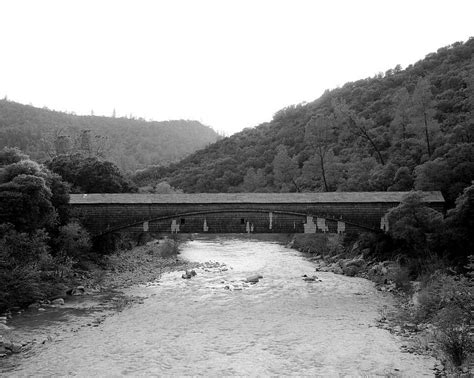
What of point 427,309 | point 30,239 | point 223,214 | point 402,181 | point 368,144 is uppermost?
point 368,144

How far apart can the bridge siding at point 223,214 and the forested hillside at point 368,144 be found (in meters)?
3.81

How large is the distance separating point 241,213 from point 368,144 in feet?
80.6

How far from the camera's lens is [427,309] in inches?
648

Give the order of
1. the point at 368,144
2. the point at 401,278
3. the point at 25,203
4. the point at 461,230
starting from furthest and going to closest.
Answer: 1. the point at 368,144
2. the point at 401,278
3. the point at 25,203
4. the point at 461,230

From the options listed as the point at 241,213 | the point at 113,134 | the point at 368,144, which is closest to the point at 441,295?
the point at 241,213

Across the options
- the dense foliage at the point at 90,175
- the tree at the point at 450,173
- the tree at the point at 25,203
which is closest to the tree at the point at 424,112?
the tree at the point at 450,173

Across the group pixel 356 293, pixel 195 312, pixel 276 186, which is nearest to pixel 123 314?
pixel 195 312

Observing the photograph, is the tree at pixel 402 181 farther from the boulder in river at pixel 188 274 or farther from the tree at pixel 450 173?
the boulder in river at pixel 188 274

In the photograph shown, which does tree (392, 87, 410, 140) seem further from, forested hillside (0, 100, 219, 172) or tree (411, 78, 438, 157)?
forested hillside (0, 100, 219, 172)

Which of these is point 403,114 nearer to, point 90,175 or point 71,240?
point 90,175

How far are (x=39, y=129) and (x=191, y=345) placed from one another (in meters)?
90.5

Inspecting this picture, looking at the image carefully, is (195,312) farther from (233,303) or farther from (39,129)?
(39,129)

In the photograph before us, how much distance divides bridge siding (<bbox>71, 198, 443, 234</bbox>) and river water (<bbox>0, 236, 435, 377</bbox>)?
11.4ft

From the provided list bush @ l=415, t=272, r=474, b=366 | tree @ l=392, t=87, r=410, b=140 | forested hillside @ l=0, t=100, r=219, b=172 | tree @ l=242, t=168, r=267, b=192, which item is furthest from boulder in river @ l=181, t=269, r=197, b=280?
forested hillside @ l=0, t=100, r=219, b=172
